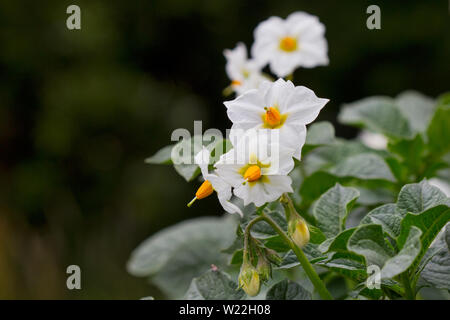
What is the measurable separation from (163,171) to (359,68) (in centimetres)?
101

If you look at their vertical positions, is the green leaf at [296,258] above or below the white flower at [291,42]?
below

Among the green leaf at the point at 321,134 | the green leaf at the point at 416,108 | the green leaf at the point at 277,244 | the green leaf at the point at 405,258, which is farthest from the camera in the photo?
the green leaf at the point at 416,108

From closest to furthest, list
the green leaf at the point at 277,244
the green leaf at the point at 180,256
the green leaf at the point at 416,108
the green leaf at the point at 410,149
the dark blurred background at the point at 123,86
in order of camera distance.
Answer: the green leaf at the point at 277,244, the green leaf at the point at 410,149, the green leaf at the point at 180,256, the green leaf at the point at 416,108, the dark blurred background at the point at 123,86

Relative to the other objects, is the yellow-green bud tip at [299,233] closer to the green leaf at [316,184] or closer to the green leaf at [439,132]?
the green leaf at [316,184]

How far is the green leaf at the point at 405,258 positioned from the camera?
0.41m

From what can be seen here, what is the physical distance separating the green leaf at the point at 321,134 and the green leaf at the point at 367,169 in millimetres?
69

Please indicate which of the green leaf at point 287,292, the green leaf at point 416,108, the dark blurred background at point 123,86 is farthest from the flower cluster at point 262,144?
the dark blurred background at point 123,86

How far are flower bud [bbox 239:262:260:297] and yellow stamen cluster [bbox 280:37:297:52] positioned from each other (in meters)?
0.41

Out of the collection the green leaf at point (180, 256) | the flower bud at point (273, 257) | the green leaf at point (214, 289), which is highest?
the flower bud at point (273, 257)

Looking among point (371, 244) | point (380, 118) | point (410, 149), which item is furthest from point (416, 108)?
point (371, 244)

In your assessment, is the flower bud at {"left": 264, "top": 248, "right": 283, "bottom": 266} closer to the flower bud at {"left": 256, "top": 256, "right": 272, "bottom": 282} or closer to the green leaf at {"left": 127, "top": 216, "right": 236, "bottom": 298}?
the flower bud at {"left": 256, "top": 256, "right": 272, "bottom": 282}

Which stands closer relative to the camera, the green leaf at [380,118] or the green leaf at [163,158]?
the green leaf at [163,158]

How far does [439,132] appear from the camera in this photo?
30.8 inches

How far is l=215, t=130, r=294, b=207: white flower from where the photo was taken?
46 centimetres
